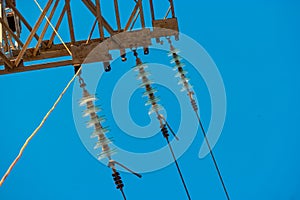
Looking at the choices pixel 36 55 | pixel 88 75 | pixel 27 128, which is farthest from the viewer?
pixel 27 128

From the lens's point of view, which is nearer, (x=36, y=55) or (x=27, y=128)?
(x=36, y=55)

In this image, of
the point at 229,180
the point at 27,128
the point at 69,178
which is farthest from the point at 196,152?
the point at 27,128

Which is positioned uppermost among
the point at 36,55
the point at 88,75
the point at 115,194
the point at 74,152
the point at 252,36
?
the point at 252,36

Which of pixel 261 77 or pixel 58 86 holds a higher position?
pixel 58 86

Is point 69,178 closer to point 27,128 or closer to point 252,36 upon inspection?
point 27,128

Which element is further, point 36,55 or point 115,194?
point 115,194

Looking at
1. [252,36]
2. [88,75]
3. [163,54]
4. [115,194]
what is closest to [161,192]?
[115,194]

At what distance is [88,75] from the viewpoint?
6582mm

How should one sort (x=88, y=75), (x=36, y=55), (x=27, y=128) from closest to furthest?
(x=88, y=75), (x=36, y=55), (x=27, y=128)

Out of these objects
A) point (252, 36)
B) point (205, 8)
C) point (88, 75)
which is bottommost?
point (88, 75)

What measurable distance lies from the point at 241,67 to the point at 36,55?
10774mm

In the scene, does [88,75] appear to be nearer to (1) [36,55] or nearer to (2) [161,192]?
(1) [36,55]

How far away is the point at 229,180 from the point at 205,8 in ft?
17.4

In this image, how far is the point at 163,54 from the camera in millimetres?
17812
